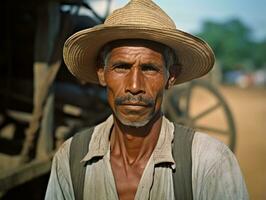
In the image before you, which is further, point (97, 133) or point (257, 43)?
point (257, 43)

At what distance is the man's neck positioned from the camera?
6.73ft

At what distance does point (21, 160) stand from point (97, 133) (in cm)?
176

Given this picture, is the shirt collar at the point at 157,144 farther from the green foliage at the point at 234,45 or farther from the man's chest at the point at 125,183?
the green foliage at the point at 234,45

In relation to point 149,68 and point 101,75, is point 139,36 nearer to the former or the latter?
point 149,68

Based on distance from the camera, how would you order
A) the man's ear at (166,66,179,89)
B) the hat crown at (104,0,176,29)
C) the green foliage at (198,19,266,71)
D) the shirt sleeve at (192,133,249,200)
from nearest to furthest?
the shirt sleeve at (192,133,249,200) < the hat crown at (104,0,176,29) < the man's ear at (166,66,179,89) < the green foliage at (198,19,266,71)

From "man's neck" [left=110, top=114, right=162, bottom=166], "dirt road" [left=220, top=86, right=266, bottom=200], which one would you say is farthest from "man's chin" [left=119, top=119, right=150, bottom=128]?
"dirt road" [left=220, top=86, right=266, bottom=200]

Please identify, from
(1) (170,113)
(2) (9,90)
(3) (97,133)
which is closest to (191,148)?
(3) (97,133)

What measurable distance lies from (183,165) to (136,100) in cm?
36

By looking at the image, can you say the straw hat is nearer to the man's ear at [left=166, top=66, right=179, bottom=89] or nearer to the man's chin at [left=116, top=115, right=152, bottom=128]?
the man's ear at [left=166, top=66, right=179, bottom=89]

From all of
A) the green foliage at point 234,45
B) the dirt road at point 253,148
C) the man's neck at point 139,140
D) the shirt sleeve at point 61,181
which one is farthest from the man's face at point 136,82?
the green foliage at point 234,45

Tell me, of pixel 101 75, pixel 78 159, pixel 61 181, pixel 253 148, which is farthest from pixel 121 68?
pixel 253 148

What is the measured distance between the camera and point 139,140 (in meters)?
2.06

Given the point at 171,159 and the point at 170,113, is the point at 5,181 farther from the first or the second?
the point at 170,113

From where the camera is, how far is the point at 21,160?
3631 millimetres
